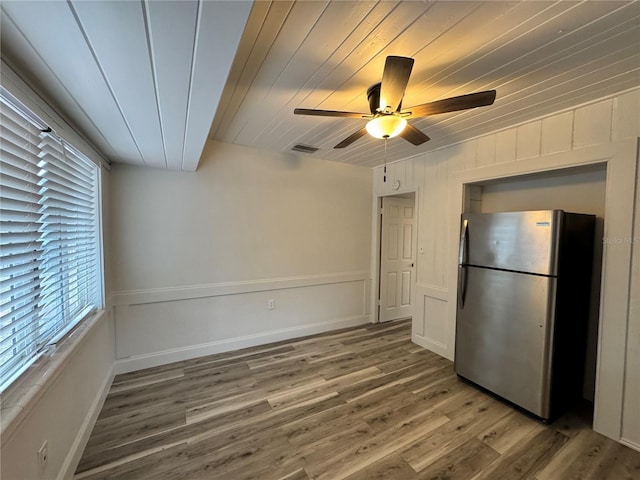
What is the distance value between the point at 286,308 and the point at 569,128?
3.33m

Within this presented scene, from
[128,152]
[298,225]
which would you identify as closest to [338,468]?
[298,225]

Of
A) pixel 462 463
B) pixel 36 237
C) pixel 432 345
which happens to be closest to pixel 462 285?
pixel 432 345

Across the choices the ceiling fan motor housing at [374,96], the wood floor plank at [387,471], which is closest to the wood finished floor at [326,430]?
the wood floor plank at [387,471]

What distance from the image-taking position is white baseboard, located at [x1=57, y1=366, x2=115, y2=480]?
1.52m

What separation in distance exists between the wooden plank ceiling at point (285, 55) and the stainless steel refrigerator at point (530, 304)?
98cm

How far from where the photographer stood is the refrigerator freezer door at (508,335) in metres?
2.03

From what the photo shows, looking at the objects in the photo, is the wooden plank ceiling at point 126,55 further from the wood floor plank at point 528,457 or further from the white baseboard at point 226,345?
the wood floor plank at point 528,457

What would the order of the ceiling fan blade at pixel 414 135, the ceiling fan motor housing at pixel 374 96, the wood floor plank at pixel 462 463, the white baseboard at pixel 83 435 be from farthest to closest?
the ceiling fan blade at pixel 414 135
the ceiling fan motor housing at pixel 374 96
the wood floor plank at pixel 462 463
the white baseboard at pixel 83 435

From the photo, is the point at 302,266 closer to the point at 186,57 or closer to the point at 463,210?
the point at 463,210

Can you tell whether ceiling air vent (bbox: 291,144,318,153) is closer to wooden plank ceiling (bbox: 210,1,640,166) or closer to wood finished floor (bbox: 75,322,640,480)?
wooden plank ceiling (bbox: 210,1,640,166)

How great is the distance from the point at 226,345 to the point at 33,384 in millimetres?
2049

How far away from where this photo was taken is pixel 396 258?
4.33 metres

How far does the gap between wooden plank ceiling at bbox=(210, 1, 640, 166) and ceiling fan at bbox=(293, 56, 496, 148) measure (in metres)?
0.21

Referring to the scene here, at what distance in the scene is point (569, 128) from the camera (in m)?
2.09
